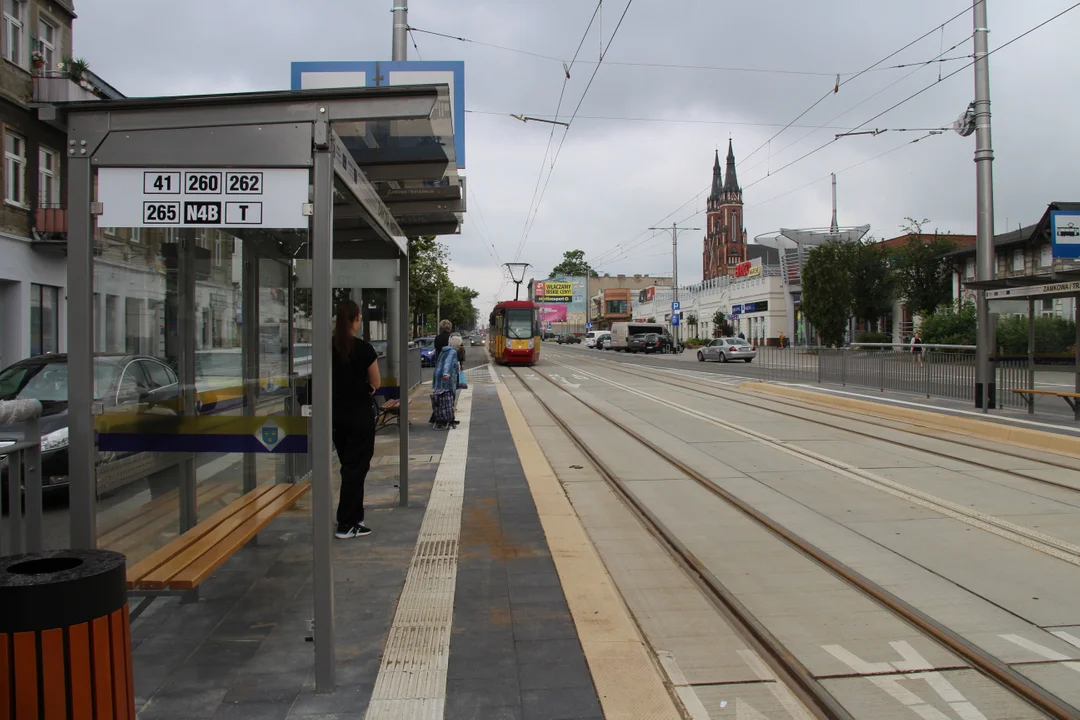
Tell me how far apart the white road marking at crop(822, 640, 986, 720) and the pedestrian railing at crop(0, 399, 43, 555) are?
3.73 m

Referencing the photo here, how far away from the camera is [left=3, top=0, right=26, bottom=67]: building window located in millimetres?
19734

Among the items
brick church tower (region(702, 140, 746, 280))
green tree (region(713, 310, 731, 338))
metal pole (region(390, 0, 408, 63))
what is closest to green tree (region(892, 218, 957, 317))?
green tree (region(713, 310, 731, 338))

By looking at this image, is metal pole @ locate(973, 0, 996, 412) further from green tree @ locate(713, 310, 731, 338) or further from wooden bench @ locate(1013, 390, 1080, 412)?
green tree @ locate(713, 310, 731, 338)

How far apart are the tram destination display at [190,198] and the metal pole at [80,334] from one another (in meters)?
0.10

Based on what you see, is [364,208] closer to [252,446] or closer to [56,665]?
[252,446]

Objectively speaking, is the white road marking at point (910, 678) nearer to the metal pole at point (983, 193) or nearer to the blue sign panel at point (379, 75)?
the blue sign panel at point (379, 75)

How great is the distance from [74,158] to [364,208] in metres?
1.37

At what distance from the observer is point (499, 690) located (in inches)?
138

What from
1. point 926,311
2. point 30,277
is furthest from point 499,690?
point 926,311

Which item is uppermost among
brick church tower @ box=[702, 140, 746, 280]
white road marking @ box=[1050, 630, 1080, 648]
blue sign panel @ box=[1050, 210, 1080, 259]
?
brick church tower @ box=[702, 140, 746, 280]

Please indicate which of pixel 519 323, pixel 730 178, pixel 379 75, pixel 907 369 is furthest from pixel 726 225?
pixel 379 75

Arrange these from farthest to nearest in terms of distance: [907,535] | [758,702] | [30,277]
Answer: [30,277] < [907,535] < [758,702]

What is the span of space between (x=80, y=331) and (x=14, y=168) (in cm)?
2058

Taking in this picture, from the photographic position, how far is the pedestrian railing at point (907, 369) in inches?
597
